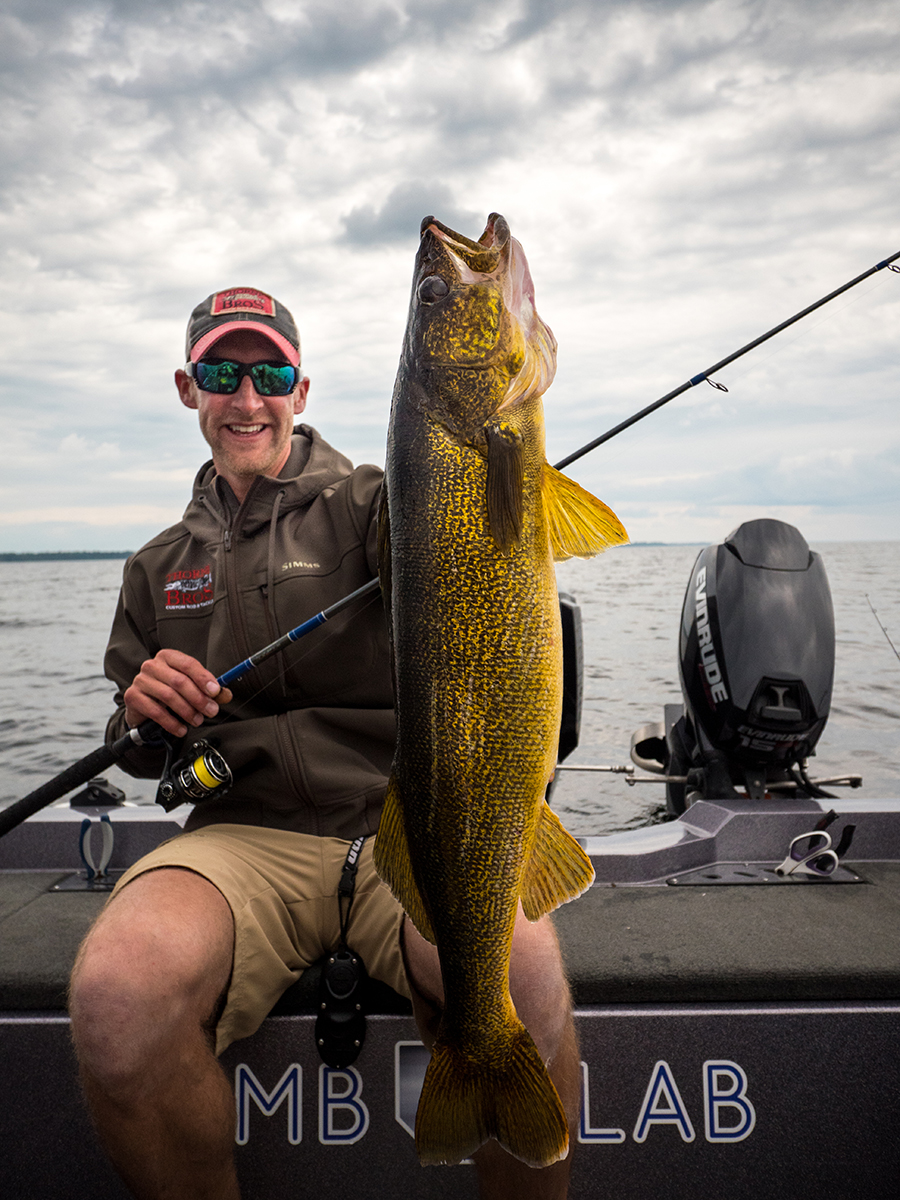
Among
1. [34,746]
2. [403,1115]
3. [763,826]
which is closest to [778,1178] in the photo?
[403,1115]

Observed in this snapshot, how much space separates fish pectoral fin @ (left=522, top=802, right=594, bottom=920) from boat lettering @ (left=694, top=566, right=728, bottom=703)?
83.1 inches

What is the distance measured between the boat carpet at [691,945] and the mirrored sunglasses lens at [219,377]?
190 cm

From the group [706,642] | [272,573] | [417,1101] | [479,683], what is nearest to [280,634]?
[272,573]

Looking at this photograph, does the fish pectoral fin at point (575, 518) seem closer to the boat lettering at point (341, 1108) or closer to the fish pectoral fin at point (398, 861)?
the fish pectoral fin at point (398, 861)

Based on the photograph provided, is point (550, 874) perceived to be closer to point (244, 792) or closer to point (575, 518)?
point (575, 518)

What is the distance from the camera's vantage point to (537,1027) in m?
2.10

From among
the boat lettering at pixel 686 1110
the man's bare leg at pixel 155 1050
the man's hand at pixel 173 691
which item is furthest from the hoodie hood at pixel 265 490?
the boat lettering at pixel 686 1110

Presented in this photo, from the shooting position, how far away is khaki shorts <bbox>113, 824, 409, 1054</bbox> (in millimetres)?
2350

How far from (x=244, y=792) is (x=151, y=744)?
0.35 meters

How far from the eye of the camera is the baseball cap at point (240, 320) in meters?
3.24

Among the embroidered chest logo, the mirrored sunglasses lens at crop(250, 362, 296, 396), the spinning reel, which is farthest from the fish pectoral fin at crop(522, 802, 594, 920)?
the mirrored sunglasses lens at crop(250, 362, 296, 396)

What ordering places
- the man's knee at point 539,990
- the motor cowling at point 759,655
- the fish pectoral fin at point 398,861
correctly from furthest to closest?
the motor cowling at point 759,655
the man's knee at point 539,990
the fish pectoral fin at point 398,861

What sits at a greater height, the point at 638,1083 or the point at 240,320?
the point at 240,320

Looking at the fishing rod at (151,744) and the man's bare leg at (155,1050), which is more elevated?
the fishing rod at (151,744)
